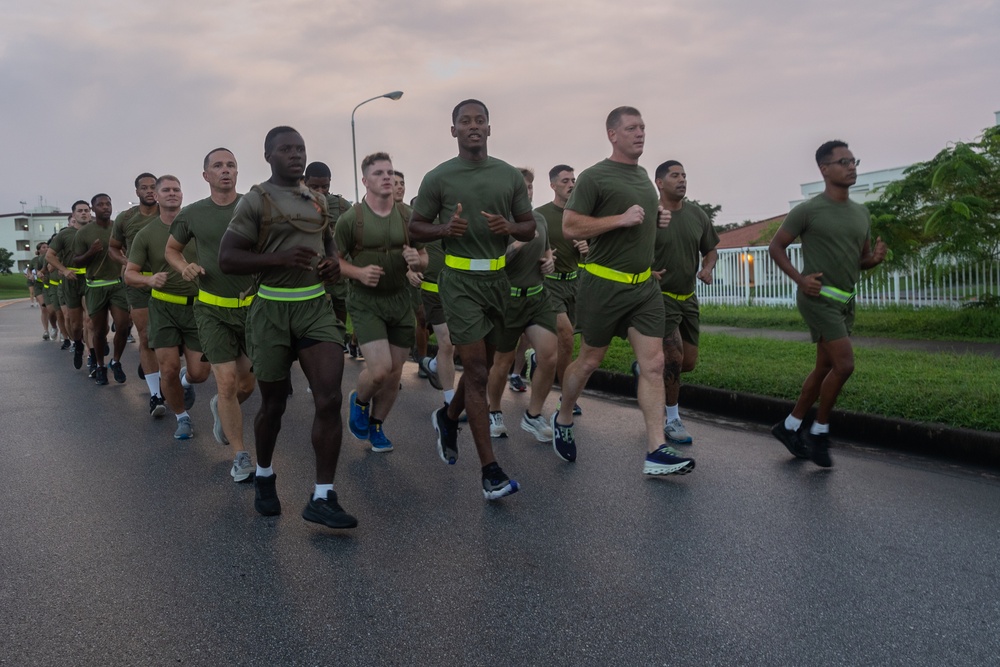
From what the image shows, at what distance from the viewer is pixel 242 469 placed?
6.38m

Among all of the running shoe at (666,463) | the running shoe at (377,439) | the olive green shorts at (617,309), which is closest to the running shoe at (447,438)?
the running shoe at (377,439)

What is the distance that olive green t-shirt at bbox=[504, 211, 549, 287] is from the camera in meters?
7.14

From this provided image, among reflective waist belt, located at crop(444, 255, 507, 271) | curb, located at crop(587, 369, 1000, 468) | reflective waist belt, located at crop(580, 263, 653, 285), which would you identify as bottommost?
curb, located at crop(587, 369, 1000, 468)

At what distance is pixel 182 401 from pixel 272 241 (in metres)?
3.28

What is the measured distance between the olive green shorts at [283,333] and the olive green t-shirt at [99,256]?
7000 millimetres

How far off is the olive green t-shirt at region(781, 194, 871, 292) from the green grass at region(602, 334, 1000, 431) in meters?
1.30

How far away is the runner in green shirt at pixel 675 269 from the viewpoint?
7457mm

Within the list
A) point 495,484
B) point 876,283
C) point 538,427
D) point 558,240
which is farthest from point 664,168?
point 876,283

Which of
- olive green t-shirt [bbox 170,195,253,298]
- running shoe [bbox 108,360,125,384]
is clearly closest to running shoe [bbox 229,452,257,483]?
olive green t-shirt [bbox 170,195,253,298]

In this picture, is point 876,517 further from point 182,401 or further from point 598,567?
point 182,401

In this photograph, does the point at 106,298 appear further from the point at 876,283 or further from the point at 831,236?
the point at 876,283

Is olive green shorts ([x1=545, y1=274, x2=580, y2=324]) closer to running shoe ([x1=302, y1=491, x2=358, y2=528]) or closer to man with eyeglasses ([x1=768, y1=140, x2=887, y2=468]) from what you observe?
man with eyeglasses ([x1=768, y1=140, x2=887, y2=468])

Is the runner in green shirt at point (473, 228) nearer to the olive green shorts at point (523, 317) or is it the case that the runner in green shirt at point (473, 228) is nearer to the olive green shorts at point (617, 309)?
the olive green shorts at point (523, 317)

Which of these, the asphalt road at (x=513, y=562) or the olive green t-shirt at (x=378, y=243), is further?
the olive green t-shirt at (x=378, y=243)
